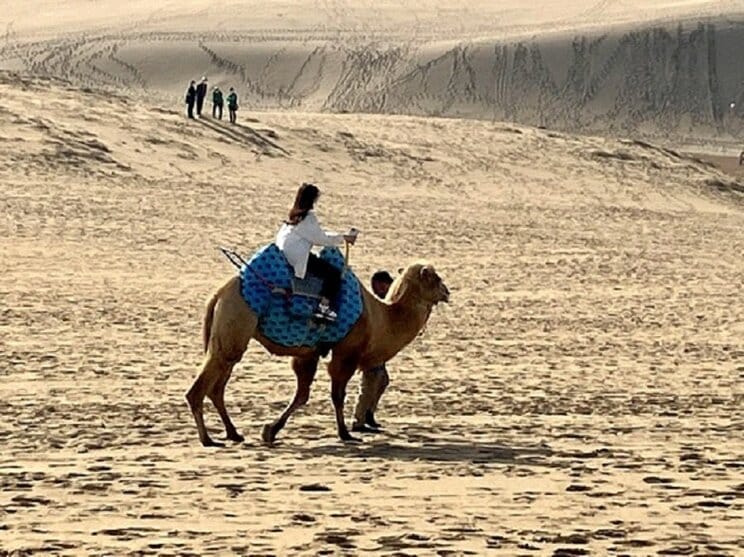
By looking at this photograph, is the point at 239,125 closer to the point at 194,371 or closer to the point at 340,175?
the point at 340,175

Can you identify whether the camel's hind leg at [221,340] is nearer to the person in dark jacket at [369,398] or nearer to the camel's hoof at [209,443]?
the camel's hoof at [209,443]

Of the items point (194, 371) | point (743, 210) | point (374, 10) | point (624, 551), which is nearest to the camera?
point (624, 551)

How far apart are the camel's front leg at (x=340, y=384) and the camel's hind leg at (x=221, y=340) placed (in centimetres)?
61

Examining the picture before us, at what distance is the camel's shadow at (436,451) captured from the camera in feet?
31.7

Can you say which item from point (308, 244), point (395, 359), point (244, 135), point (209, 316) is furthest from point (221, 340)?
point (244, 135)

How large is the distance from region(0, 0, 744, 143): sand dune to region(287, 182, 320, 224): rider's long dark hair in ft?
188

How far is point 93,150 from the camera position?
3272 centimetres

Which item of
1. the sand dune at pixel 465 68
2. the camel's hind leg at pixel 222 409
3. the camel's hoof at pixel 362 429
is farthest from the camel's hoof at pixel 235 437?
the sand dune at pixel 465 68

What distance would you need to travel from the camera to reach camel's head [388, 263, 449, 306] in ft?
35.4

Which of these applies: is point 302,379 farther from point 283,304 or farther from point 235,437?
point 283,304

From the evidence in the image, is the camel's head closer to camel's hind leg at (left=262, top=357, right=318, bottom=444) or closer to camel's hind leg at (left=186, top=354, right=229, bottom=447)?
camel's hind leg at (left=262, top=357, right=318, bottom=444)

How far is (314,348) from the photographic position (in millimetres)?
10320

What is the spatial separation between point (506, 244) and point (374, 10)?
72649 millimetres

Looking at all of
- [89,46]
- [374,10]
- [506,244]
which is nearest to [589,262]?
[506,244]
